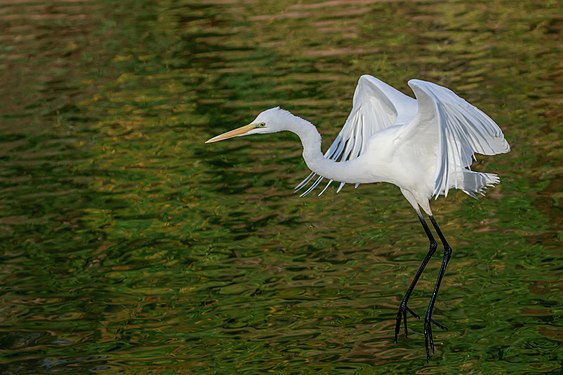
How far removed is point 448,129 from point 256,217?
349cm

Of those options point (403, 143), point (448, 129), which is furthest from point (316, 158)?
point (448, 129)

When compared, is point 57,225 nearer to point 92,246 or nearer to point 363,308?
point 92,246

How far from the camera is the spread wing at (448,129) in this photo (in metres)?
5.67

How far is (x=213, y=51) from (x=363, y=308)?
933 cm

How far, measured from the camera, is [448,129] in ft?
19.1

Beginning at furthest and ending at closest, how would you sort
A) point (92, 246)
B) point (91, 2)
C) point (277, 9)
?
point (91, 2) < point (277, 9) < point (92, 246)

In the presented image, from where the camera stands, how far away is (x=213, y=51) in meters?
15.8

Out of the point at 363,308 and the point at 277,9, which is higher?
the point at 277,9

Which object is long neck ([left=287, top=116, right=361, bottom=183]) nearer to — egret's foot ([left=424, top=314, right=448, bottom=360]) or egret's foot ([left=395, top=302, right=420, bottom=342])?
egret's foot ([left=395, top=302, right=420, bottom=342])

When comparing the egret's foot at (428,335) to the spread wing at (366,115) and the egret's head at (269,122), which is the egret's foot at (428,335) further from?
the egret's head at (269,122)

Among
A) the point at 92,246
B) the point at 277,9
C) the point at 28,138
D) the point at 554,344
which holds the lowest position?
the point at 554,344

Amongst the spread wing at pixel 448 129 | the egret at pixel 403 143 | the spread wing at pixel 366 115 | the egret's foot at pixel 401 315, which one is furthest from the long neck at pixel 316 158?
the egret's foot at pixel 401 315

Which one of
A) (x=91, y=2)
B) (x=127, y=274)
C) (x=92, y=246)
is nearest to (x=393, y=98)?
(x=127, y=274)

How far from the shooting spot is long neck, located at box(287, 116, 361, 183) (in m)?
6.37
